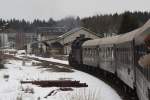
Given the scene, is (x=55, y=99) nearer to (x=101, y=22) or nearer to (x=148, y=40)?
(x=148, y=40)

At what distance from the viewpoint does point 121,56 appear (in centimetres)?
2064

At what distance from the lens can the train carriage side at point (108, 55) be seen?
2575 centimetres

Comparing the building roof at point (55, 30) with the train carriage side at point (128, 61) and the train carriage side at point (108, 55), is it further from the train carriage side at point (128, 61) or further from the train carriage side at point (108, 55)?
the train carriage side at point (128, 61)

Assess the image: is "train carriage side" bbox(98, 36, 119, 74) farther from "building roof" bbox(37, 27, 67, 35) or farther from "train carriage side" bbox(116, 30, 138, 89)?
"building roof" bbox(37, 27, 67, 35)

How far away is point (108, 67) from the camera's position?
28078mm

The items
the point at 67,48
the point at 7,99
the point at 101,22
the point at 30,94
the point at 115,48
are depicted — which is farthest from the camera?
the point at 101,22

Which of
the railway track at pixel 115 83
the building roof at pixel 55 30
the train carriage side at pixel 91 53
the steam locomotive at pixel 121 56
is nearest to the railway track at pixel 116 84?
the railway track at pixel 115 83

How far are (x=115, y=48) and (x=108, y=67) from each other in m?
3.49

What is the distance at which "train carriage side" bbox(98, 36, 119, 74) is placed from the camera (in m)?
25.8

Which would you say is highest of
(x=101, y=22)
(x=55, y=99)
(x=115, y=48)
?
(x=101, y=22)

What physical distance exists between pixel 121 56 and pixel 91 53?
1831cm

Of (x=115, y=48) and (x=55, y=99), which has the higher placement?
(x=115, y=48)

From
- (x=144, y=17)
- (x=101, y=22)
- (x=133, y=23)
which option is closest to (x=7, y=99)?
(x=133, y=23)

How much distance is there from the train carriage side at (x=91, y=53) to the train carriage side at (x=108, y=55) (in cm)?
203
